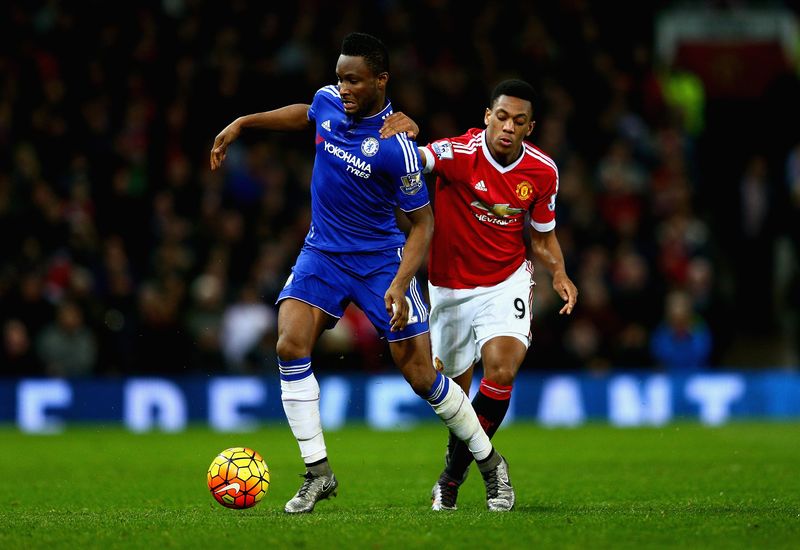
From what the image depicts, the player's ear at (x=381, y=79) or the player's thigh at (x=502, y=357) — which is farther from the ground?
the player's ear at (x=381, y=79)

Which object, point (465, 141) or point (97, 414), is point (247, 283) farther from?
point (465, 141)

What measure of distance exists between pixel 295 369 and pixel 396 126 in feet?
4.99

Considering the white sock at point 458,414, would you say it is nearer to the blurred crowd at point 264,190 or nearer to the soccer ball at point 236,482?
the soccer ball at point 236,482

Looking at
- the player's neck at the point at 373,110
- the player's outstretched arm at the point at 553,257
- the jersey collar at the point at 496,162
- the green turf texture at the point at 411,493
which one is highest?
the player's neck at the point at 373,110

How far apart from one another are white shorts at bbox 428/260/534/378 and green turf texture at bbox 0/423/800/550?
0.96 m

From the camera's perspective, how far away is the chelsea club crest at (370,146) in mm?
7754

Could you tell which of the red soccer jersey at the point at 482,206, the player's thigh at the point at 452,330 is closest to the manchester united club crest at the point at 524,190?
the red soccer jersey at the point at 482,206

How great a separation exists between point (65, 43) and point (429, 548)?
13.5 m

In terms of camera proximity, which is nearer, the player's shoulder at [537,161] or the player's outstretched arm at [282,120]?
the player's outstretched arm at [282,120]

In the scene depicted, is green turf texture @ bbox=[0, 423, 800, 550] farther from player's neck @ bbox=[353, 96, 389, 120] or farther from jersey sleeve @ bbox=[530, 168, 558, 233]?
player's neck @ bbox=[353, 96, 389, 120]

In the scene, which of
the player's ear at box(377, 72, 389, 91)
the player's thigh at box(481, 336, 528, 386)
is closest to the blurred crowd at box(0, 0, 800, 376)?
the player's thigh at box(481, 336, 528, 386)

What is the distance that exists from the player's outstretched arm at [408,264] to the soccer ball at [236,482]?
1199mm

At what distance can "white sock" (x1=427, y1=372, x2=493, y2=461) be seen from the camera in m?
7.97

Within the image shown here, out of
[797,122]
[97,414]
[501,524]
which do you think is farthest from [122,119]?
[501,524]
